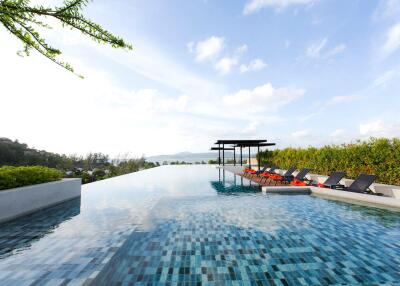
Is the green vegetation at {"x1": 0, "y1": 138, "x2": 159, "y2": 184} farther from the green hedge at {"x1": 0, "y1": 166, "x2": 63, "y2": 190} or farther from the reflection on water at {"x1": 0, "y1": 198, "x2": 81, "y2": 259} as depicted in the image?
the reflection on water at {"x1": 0, "y1": 198, "x2": 81, "y2": 259}

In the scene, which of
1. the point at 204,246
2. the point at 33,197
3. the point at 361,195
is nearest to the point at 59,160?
the point at 33,197

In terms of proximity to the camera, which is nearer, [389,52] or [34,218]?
[34,218]

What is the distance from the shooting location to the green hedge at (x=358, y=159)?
29.8ft

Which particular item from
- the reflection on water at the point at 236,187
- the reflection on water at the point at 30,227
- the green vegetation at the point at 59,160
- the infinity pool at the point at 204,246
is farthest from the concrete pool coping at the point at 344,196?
the green vegetation at the point at 59,160

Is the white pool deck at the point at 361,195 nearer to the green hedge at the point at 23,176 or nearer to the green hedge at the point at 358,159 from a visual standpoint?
the green hedge at the point at 358,159

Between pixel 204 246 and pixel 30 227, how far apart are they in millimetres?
4360

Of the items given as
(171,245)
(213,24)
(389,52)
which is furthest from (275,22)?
(171,245)

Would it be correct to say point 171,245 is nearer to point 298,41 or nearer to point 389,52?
point 298,41

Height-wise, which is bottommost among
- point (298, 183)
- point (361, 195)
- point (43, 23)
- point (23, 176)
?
point (361, 195)

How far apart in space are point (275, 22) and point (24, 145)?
32569 mm

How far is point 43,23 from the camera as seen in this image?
93.0 inches

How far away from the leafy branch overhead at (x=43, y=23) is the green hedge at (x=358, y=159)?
1082 cm

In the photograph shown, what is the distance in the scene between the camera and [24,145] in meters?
29.6

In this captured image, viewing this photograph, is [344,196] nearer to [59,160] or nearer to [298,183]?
[298,183]
